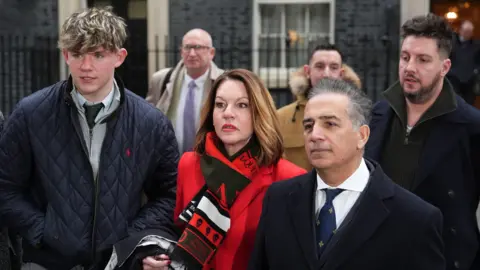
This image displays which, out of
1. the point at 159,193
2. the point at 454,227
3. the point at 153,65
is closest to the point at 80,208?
the point at 159,193

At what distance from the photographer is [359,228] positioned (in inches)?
112

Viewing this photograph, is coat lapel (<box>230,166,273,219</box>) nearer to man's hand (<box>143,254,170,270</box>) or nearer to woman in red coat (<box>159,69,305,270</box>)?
woman in red coat (<box>159,69,305,270</box>)

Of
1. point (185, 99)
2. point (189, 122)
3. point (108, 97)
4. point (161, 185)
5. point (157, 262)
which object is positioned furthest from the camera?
point (185, 99)

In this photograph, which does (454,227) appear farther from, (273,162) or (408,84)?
(273,162)

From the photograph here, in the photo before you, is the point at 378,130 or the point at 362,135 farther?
the point at 378,130

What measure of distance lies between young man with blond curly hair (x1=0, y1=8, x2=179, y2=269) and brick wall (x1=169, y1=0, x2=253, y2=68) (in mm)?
9069

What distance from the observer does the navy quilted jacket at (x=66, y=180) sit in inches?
139

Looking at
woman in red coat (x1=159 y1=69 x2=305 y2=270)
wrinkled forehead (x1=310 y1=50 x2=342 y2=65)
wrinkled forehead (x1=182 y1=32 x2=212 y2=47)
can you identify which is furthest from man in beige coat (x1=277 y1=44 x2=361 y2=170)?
woman in red coat (x1=159 y1=69 x2=305 y2=270)

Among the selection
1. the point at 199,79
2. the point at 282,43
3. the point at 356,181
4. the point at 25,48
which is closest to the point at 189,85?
the point at 199,79

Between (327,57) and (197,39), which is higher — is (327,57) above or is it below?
below

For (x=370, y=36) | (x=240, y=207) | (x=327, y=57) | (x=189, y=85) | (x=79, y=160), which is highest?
(x=370, y=36)

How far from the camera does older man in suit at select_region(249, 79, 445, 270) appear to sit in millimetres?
2826

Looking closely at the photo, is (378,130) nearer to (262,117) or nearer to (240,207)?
(262,117)

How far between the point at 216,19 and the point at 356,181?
10045 millimetres
